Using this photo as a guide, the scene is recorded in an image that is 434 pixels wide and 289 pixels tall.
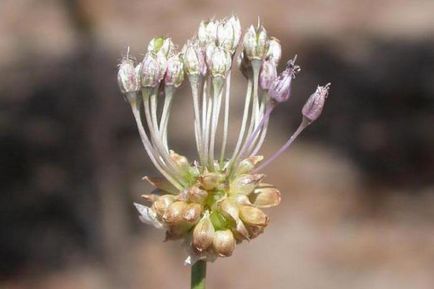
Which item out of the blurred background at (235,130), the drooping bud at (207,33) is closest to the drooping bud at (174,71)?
the drooping bud at (207,33)

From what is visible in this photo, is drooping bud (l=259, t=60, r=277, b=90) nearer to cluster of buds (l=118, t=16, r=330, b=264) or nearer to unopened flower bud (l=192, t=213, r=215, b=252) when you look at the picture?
cluster of buds (l=118, t=16, r=330, b=264)

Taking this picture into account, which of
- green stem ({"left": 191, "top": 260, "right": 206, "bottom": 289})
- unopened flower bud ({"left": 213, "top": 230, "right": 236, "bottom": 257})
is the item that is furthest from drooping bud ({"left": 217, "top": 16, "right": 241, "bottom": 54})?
green stem ({"left": 191, "top": 260, "right": 206, "bottom": 289})

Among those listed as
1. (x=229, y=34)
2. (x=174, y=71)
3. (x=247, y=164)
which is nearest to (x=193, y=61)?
(x=174, y=71)

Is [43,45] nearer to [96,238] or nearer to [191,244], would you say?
[96,238]

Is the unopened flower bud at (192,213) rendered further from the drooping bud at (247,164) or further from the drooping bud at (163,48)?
the drooping bud at (163,48)

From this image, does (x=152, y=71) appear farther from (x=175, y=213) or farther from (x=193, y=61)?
(x=175, y=213)

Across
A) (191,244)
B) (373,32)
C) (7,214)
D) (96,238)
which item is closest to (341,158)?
(373,32)
